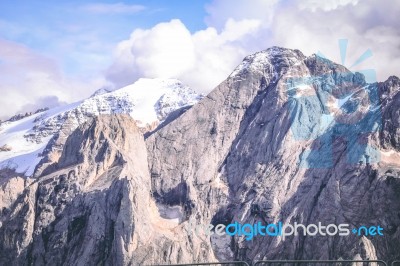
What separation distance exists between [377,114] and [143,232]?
276 ft

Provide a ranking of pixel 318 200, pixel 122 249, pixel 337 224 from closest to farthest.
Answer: pixel 122 249 → pixel 337 224 → pixel 318 200

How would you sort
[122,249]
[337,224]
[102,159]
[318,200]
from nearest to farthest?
[122,249], [337,224], [318,200], [102,159]

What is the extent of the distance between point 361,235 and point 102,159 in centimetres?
8291

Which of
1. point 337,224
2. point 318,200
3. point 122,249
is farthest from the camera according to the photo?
point 318,200

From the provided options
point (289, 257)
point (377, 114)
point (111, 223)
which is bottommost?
point (289, 257)

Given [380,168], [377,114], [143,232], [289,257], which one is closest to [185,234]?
[143,232]

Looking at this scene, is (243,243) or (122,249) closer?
(122,249)

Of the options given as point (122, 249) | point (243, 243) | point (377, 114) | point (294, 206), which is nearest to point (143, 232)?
point (122, 249)

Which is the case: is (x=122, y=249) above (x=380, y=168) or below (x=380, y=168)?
below

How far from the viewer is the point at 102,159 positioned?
196 m

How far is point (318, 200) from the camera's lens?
180750 mm

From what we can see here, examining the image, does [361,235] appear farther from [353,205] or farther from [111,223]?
[111,223]

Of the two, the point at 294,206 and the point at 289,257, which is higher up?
the point at 294,206

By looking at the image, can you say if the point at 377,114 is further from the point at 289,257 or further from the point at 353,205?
the point at 289,257
